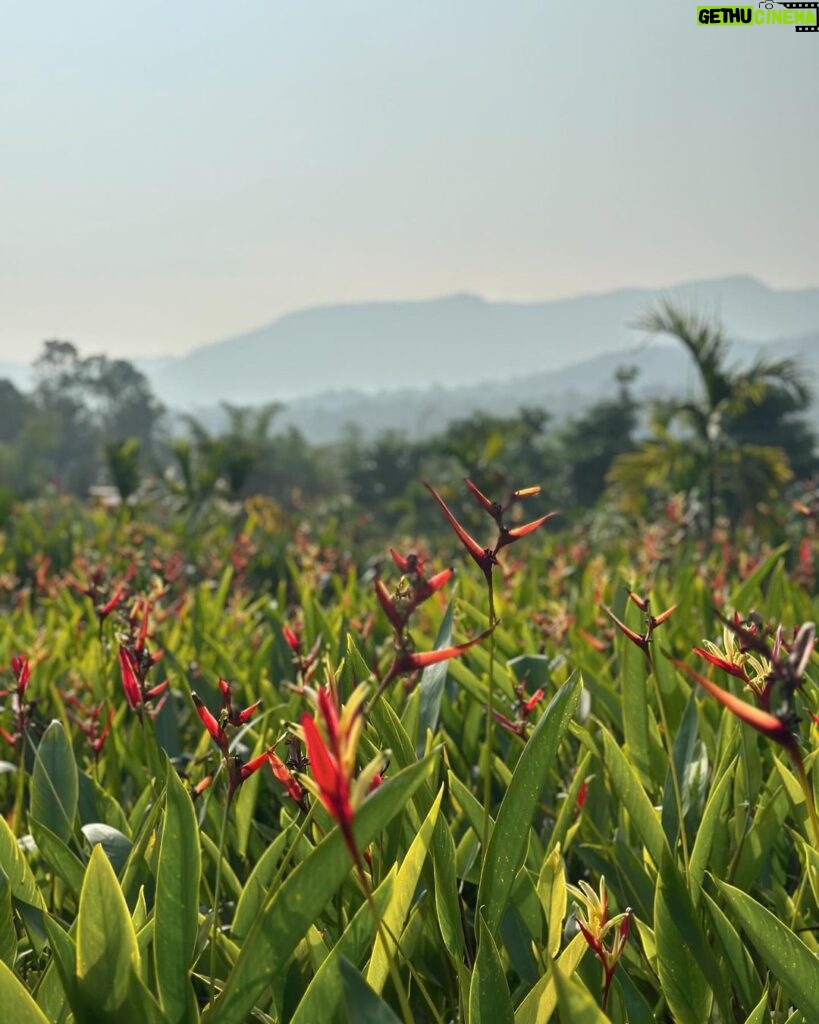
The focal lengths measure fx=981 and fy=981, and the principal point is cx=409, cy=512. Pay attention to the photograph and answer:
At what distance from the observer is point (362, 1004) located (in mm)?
659

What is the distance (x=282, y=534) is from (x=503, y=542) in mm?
6537

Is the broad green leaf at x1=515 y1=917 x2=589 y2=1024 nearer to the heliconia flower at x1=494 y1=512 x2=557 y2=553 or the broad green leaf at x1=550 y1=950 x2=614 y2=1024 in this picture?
the broad green leaf at x1=550 y1=950 x2=614 y2=1024

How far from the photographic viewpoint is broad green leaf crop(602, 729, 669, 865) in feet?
3.78

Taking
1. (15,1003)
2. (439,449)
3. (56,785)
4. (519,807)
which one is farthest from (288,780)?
(439,449)

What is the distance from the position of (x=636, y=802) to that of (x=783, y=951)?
32 cm

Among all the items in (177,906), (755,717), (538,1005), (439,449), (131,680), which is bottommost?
(439,449)

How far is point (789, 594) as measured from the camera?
8.98 ft

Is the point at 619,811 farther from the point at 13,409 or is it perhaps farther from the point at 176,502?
the point at 13,409

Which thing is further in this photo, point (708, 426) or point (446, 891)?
point (708, 426)

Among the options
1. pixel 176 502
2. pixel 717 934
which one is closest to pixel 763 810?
pixel 717 934

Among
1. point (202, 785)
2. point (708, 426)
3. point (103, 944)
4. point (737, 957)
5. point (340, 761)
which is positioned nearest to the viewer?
point (340, 761)

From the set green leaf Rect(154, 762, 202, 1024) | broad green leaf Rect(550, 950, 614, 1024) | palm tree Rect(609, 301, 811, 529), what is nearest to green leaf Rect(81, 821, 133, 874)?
green leaf Rect(154, 762, 202, 1024)

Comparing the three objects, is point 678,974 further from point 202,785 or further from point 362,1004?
point 202,785

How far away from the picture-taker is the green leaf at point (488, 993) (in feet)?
2.67
